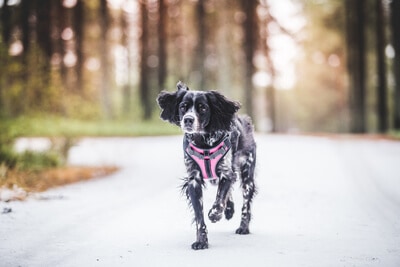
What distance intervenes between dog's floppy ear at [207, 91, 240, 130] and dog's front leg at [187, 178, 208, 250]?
2.45 feet

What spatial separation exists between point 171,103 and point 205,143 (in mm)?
708

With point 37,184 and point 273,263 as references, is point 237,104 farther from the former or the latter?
point 37,184

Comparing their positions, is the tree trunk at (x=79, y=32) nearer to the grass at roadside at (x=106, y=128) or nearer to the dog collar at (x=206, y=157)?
the grass at roadside at (x=106, y=128)

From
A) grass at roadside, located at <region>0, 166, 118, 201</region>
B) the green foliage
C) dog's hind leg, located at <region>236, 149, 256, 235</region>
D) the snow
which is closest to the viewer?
the snow

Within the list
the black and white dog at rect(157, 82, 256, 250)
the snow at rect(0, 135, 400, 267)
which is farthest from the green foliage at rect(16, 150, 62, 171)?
the black and white dog at rect(157, 82, 256, 250)

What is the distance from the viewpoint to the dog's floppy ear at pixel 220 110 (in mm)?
6973

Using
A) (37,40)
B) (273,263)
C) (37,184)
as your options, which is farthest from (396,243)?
(37,40)

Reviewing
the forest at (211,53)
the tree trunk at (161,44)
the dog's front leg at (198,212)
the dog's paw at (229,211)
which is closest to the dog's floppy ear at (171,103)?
the dog's front leg at (198,212)

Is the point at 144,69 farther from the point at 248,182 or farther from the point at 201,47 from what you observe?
the point at 248,182

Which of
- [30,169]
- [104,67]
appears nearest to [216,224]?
[30,169]

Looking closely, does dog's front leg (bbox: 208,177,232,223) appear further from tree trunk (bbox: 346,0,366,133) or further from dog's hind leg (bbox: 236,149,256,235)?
tree trunk (bbox: 346,0,366,133)

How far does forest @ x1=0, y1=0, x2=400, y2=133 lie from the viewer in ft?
105

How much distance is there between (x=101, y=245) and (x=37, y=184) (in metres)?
6.59

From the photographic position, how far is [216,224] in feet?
26.8
